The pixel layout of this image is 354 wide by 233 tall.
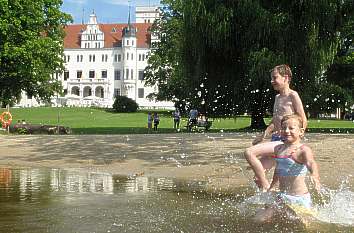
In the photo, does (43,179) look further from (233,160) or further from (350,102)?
(350,102)

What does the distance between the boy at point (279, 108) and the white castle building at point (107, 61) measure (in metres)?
132

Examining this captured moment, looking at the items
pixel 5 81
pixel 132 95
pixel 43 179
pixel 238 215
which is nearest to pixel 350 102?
pixel 5 81

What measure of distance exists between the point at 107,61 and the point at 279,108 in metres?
143

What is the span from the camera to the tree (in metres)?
45.0

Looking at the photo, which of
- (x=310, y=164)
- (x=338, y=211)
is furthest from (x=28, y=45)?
(x=310, y=164)

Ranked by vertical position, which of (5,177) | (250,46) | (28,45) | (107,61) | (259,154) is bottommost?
(5,177)

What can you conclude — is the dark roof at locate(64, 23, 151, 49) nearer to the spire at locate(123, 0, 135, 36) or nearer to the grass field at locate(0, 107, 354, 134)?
the spire at locate(123, 0, 135, 36)

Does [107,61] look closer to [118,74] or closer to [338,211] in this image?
[118,74]

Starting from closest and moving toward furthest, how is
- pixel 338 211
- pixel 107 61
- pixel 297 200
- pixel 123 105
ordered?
pixel 297 200
pixel 338 211
pixel 123 105
pixel 107 61

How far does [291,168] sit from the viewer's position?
691cm

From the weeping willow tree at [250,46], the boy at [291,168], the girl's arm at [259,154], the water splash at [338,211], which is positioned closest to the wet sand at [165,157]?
the water splash at [338,211]

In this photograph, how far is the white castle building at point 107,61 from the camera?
5625 inches

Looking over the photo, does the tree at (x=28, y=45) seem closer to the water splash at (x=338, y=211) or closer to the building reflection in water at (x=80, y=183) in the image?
the building reflection in water at (x=80, y=183)

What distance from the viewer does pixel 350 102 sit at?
54.7 metres
